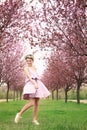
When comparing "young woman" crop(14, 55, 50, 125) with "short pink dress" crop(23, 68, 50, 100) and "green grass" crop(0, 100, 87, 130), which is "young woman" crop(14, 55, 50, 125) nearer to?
"short pink dress" crop(23, 68, 50, 100)

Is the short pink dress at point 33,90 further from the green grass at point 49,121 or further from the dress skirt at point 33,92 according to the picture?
the green grass at point 49,121

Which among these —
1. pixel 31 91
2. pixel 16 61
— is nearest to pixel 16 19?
pixel 31 91

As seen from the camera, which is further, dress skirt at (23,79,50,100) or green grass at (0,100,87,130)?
dress skirt at (23,79,50,100)

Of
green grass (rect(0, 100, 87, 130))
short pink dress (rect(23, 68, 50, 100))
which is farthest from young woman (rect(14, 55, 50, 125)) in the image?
→ green grass (rect(0, 100, 87, 130))

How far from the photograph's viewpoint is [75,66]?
3900cm

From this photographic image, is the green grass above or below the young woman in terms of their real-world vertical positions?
below

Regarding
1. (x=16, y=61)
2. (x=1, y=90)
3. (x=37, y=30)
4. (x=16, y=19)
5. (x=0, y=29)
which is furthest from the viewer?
(x=1, y=90)

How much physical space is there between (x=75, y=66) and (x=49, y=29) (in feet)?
59.3

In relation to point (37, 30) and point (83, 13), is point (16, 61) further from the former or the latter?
point (83, 13)

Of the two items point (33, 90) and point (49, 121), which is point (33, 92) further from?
point (49, 121)

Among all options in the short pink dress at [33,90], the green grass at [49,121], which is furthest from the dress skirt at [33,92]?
the green grass at [49,121]

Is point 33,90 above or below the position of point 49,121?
above

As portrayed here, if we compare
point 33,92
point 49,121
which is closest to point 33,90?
point 33,92

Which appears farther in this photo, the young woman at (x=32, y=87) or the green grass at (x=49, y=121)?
the young woman at (x=32, y=87)
